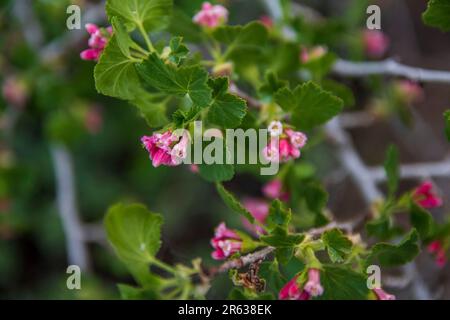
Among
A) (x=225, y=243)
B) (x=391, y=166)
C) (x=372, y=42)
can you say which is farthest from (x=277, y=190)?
(x=372, y=42)

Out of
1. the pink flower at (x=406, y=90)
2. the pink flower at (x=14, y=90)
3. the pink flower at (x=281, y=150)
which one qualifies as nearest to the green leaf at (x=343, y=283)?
the pink flower at (x=281, y=150)

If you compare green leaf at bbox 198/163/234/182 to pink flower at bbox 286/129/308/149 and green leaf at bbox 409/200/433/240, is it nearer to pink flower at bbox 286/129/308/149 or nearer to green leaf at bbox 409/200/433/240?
pink flower at bbox 286/129/308/149

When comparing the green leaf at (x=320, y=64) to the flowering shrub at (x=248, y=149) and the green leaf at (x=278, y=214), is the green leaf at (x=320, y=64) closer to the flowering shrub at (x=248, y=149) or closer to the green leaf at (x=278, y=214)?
the flowering shrub at (x=248, y=149)

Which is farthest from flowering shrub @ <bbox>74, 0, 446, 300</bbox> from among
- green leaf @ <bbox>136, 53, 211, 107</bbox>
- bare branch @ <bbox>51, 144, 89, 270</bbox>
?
bare branch @ <bbox>51, 144, 89, 270</bbox>
